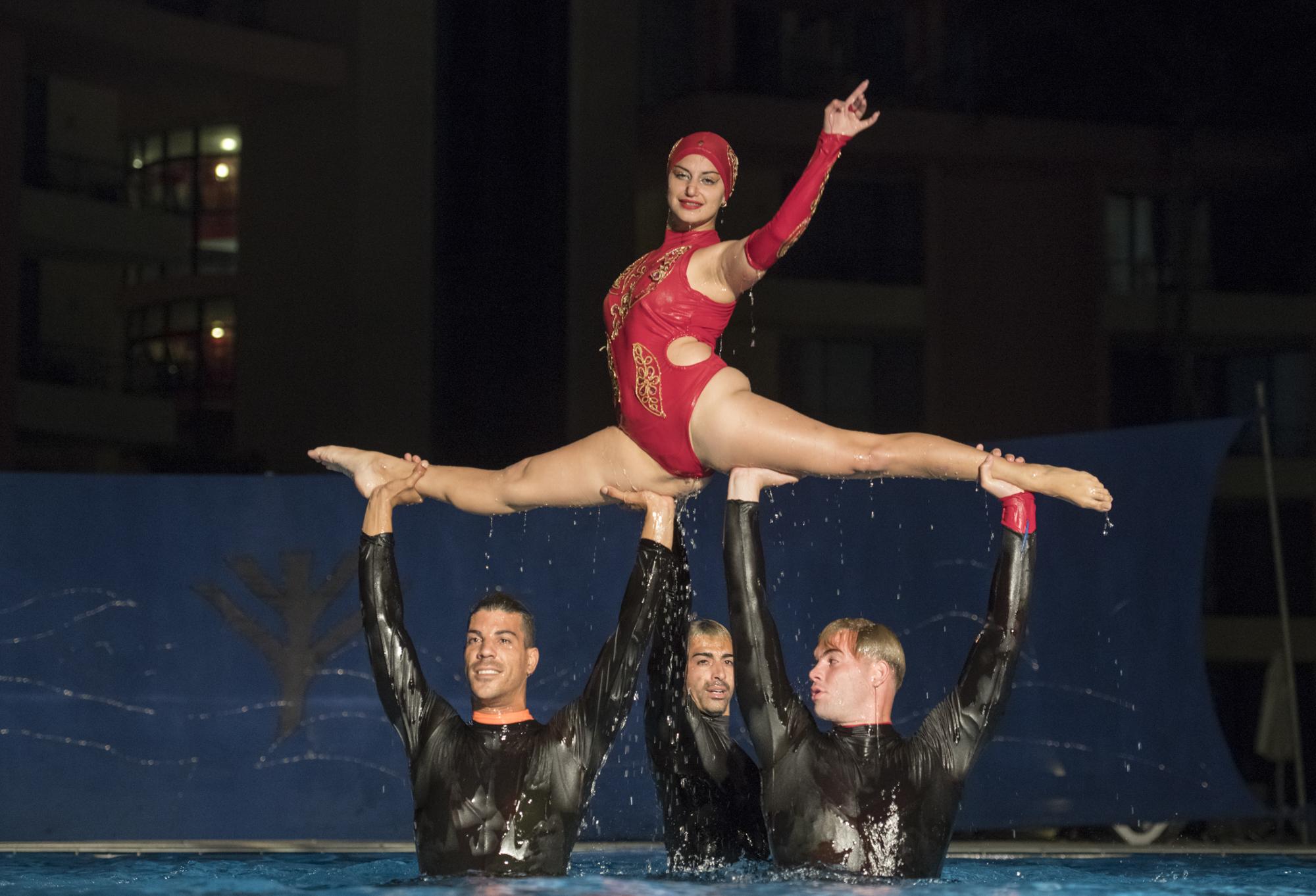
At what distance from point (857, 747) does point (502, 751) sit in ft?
3.22

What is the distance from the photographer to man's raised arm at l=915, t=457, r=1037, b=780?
468 centimetres

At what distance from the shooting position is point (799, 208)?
461cm

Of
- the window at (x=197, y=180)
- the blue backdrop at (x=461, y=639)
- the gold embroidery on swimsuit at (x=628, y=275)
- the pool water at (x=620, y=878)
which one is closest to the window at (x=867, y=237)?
the window at (x=197, y=180)

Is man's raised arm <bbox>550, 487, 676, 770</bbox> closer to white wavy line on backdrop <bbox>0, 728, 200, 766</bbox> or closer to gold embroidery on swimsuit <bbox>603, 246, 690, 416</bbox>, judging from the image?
gold embroidery on swimsuit <bbox>603, 246, 690, 416</bbox>

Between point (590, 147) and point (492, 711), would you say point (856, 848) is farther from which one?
point (590, 147)

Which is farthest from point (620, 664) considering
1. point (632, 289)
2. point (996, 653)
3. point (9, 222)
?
→ point (9, 222)

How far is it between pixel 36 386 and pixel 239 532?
36.8ft

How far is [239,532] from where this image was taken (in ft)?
29.2

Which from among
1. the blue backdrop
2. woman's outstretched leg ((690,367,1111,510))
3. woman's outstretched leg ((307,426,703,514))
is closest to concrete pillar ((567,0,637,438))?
the blue backdrop

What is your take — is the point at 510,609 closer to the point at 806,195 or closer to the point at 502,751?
the point at 502,751

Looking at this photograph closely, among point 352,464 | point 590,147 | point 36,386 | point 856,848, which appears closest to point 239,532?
point 352,464

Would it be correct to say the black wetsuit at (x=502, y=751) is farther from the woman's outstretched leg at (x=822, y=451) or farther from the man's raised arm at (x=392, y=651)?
the woman's outstretched leg at (x=822, y=451)

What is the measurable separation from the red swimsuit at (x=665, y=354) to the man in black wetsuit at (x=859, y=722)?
313 millimetres

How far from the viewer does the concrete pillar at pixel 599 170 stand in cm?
1508
